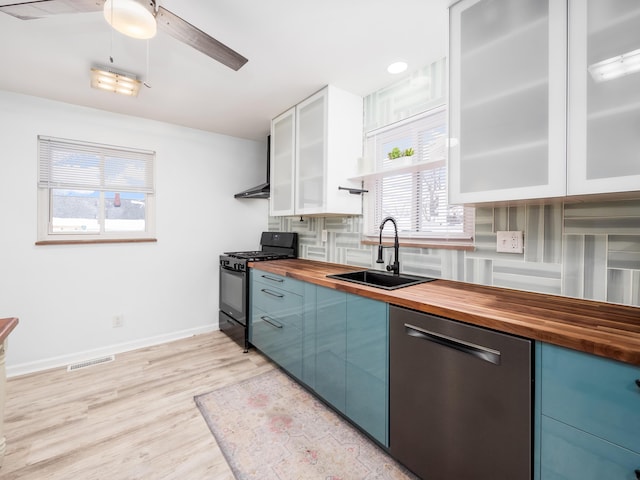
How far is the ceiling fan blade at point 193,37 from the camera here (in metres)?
1.26

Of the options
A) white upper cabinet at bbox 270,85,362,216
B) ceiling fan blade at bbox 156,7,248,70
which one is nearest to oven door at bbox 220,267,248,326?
white upper cabinet at bbox 270,85,362,216

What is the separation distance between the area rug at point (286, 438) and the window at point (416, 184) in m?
1.37

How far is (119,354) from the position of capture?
2834 millimetres

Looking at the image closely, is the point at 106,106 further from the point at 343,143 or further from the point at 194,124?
the point at 343,143

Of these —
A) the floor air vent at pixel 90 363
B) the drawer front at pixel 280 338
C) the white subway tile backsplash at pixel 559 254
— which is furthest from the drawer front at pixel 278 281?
the floor air vent at pixel 90 363

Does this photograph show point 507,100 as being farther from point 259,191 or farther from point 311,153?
point 259,191

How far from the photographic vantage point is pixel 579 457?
0.89 meters

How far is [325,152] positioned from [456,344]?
1.73 metres

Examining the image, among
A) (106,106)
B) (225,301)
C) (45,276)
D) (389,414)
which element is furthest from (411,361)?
(106,106)

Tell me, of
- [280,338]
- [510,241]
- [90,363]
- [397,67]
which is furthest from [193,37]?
[90,363]

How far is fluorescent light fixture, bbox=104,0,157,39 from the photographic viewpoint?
1128mm

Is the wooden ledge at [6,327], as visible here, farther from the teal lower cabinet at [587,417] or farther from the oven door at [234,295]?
the teal lower cabinet at [587,417]

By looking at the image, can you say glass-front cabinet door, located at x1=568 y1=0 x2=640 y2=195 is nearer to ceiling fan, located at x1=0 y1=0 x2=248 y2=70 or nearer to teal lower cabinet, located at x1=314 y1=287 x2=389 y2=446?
teal lower cabinet, located at x1=314 y1=287 x2=389 y2=446

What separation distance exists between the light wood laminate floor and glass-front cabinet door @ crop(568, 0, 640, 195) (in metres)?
2.16
